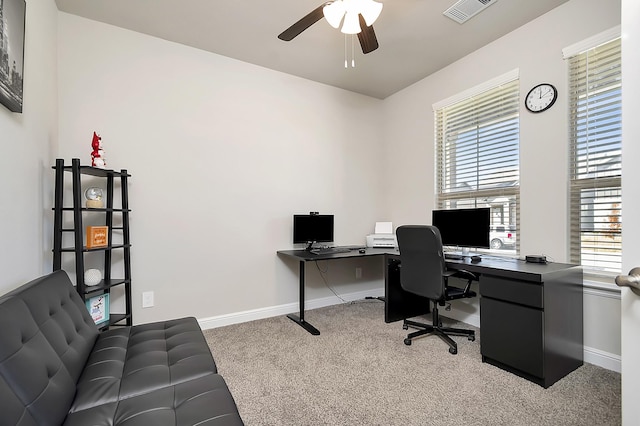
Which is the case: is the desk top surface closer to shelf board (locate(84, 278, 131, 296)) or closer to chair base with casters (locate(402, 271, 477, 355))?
chair base with casters (locate(402, 271, 477, 355))

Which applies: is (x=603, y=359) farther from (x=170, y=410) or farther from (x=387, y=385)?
(x=170, y=410)

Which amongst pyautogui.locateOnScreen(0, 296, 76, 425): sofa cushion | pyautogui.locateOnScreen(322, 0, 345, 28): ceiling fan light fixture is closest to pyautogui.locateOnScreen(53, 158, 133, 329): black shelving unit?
pyautogui.locateOnScreen(0, 296, 76, 425): sofa cushion

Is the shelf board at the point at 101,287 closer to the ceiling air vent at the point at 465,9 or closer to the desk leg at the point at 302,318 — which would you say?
the desk leg at the point at 302,318

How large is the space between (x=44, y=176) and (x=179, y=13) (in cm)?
162

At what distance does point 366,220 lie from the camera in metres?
4.00

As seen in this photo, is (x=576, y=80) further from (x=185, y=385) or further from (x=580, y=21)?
(x=185, y=385)

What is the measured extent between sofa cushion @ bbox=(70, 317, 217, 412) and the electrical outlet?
0.91 m

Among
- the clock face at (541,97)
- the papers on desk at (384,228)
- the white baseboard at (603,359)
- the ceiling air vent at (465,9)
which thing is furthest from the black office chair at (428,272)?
the ceiling air vent at (465,9)

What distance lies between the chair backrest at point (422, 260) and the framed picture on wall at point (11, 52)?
262 cm

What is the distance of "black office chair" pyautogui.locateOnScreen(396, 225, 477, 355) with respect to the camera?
93.5 inches

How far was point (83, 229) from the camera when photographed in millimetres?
2365

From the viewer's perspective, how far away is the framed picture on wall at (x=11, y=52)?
1.35 metres

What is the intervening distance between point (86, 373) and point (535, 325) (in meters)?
2.52

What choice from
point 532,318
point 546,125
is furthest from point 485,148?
point 532,318
